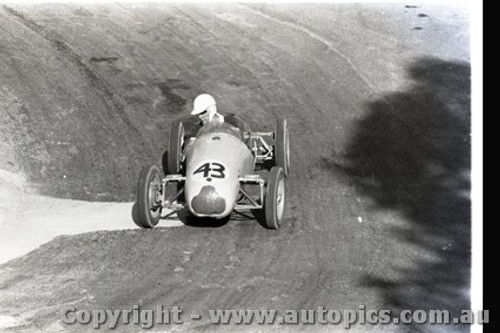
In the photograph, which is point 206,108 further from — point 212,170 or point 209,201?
point 209,201

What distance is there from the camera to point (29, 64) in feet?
60.0

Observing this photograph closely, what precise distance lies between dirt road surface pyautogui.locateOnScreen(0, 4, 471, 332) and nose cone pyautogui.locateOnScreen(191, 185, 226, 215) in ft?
2.12

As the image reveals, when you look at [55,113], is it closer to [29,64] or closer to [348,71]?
[29,64]

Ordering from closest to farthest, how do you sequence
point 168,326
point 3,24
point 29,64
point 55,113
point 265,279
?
point 168,326 < point 265,279 < point 55,113 < point 29,64 < point 3,24

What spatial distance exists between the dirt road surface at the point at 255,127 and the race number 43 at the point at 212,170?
40.4 inches

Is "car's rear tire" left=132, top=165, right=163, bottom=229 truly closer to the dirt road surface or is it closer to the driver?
the dirt road surface

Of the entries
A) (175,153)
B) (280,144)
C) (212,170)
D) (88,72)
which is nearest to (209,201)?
(212,170)

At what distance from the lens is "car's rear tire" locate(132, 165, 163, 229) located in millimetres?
12172

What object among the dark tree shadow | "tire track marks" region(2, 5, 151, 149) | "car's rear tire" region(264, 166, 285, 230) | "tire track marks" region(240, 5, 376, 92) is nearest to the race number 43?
"car's rear tire" region(264, 166, 285, 230)

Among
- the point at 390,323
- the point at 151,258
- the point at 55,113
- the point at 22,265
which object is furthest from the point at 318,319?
the point at 55,113

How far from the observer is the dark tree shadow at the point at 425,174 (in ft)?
37.0

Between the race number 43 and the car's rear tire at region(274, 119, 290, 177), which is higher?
the race number 43

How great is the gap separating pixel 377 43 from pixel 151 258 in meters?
10.1

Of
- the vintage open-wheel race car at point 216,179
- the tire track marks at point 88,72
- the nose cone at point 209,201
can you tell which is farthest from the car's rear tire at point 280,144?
the tire track marks at point 88,72
